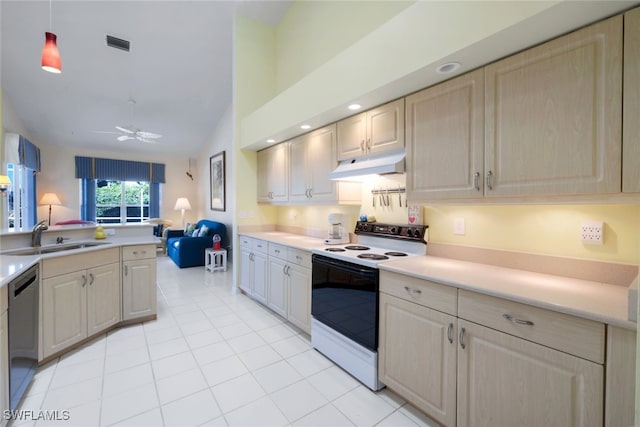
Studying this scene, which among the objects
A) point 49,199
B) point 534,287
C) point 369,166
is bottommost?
point 534,287

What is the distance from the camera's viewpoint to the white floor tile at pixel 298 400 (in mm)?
1752

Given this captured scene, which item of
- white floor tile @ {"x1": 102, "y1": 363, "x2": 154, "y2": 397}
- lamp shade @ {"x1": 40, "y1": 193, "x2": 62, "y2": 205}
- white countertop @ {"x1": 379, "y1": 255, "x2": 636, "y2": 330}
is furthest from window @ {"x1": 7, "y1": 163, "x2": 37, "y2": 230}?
white countertop @ {"x1": 379, "y1": 255, "x2": 636, "y2": 330}

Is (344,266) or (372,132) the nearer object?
(344,266)

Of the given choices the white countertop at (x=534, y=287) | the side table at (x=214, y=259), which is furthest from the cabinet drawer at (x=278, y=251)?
the side table at (x=214, y=259)

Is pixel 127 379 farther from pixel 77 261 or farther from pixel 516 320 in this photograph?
pixel 516 320

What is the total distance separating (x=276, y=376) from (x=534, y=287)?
181 centimetres

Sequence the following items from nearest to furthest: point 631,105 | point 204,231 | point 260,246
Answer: point 631,105 < point 260,246 < point 204,231

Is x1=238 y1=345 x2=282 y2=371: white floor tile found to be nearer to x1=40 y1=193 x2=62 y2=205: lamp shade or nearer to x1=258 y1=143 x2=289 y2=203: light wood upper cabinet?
x1=258 y1=143 x2=289 y2=203: light wood upper cabinet

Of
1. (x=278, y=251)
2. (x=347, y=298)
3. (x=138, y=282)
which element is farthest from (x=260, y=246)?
(x=347, y=298)

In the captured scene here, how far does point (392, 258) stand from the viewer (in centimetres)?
214

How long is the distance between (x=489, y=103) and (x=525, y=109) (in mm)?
196

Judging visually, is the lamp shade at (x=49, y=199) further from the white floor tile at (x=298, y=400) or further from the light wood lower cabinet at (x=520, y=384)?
the light wood lower cabinet at (x=520, y=384)

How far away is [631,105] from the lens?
46.0 inches

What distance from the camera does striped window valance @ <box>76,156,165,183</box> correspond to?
6.85m
